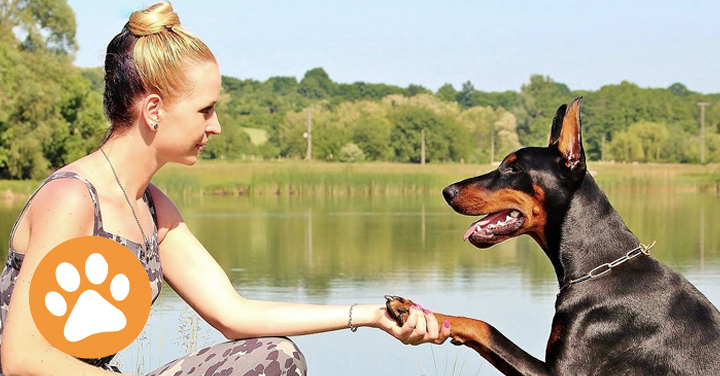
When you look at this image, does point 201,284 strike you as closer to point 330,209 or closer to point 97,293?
point 97,293

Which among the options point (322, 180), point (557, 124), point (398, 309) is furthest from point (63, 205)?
point (322, 180)

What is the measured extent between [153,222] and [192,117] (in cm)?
37

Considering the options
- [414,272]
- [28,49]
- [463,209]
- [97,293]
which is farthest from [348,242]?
[28,49]

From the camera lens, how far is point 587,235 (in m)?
3.41

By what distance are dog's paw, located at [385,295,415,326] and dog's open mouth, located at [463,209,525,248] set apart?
0.80 metres

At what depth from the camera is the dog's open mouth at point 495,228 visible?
11.9 ft

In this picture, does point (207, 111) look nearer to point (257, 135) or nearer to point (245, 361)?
point (245, 361)

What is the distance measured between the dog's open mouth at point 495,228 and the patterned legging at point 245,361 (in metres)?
1.10

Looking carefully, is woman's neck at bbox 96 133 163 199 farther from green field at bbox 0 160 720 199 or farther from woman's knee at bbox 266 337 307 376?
green field at bbox 0 160 720 199

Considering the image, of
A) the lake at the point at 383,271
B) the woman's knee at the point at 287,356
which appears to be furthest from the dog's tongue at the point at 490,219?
the lake at the point at 383,271

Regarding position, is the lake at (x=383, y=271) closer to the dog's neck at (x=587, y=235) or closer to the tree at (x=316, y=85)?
the dog's neck at (x=587, y=235)

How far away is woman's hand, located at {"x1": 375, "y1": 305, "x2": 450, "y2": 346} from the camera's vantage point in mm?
2869

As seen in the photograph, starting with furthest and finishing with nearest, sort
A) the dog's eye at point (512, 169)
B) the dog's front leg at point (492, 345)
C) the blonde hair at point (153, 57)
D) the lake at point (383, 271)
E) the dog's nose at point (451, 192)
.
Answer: the lake at point (383, 271) → the dog's nose at point (451, 192) → the dog's eye at point (512, 169) → the dog's front leg at point (492, 345) → the blonde hair at point (153, 57)

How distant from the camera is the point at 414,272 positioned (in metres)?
12.1
